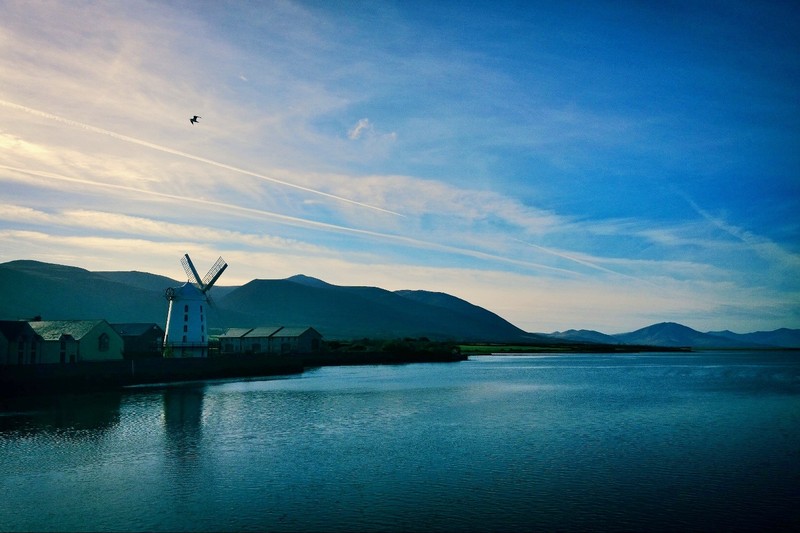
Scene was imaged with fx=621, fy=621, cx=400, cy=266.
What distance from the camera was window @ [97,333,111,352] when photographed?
78125mm

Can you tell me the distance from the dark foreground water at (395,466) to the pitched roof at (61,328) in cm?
2133

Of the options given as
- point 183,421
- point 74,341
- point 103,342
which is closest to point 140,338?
point 103,342

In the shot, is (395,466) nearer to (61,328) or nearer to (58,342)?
(58,342)

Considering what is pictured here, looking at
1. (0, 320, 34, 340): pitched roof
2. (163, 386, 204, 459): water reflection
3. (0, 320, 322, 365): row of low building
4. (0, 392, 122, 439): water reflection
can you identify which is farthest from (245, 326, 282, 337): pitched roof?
(0, 392, 122, 439): water reflection

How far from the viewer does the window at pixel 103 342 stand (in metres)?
78.1

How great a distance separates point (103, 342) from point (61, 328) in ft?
17.5

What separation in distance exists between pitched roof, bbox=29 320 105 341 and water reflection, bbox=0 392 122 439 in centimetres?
1654

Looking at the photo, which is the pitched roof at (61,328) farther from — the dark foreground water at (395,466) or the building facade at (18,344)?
the dark foreground water at (395,466)

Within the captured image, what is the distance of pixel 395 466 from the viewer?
2977cm

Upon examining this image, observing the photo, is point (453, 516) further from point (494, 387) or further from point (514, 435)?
point (494, 387)

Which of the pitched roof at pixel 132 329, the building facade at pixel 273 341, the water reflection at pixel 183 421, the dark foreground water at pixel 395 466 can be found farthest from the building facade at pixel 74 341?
the building facade at pixel 273 341

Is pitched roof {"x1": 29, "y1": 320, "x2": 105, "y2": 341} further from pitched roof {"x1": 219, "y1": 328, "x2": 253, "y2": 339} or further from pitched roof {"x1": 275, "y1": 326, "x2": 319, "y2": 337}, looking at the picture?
pitched roof {"x1": 219, "y1": 328, "x2": 253, "y2": 339}

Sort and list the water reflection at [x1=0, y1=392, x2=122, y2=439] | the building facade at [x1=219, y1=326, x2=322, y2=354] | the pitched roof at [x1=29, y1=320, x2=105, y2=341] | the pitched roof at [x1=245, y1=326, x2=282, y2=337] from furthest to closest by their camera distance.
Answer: the pitched roof at [x1=245, y1=326, x2=282, y2=337]
the building facade at [x1=219, y1=326, x2=322, y2=354]
the pitched roof at [x1=29, y1=320, x2=105, y2=341]
the water reflection at [x1=0, y1=392, x2=122, y2=439]

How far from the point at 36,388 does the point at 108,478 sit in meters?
38.9
